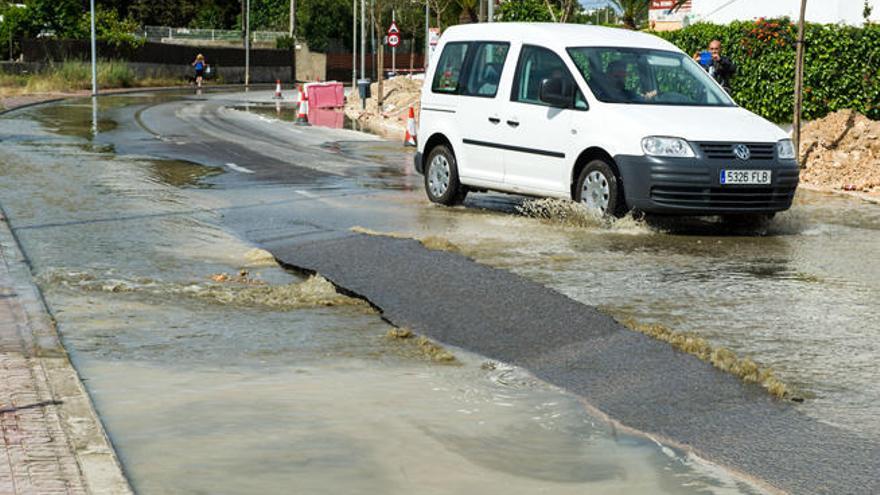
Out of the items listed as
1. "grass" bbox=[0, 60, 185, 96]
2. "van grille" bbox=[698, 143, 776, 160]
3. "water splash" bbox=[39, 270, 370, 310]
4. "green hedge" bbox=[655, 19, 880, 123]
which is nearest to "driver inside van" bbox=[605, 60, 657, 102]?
"van grille" bbox=[698, 143, 776, 160]

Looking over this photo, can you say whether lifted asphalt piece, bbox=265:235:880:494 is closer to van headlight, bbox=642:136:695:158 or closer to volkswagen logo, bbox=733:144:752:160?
van headlight, bbox=642:136:695:158

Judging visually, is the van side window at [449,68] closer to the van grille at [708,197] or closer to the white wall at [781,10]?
the van grille at [708,197]

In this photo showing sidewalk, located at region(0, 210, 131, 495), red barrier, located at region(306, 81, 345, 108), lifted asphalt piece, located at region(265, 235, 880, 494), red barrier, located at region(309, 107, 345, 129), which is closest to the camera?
sidewalk, located at region(0, 210, 131, 495)

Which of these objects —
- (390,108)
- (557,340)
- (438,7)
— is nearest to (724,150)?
(557,340)

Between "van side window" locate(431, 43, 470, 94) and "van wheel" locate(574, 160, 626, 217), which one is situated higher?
"van side window" locate(431, 43, 470, 94)

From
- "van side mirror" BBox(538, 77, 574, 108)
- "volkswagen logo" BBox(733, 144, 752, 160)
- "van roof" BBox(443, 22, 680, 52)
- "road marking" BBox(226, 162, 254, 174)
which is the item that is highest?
"van roof" BBox(443, 22, 680, 52)

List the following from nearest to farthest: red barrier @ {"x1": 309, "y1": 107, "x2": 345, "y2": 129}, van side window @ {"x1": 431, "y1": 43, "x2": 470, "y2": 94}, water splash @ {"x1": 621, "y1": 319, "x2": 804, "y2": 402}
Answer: water splash @ {"x1": 621, "y1": 319, "x2": 804, "y2": 402}
van side window @ {"x1": 431, "y1": 43, "x2": 470, "y2": 94}
red barrier @ {"x1": 309, "y1": 107, "x2": 345, "y2": 129}

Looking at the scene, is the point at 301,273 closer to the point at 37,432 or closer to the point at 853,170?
the point at 37,432

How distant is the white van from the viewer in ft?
43.0

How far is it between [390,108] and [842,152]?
23.6 m

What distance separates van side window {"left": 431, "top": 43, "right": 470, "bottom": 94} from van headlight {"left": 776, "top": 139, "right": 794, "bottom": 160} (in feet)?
12.2

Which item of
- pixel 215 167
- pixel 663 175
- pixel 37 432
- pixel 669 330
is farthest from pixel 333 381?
pixel 215 167

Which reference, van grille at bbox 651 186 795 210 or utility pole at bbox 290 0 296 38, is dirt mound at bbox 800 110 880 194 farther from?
utility pole at bbox 290 0 296 38

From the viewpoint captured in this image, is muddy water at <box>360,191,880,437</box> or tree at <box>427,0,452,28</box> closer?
muddy water at <box>360,191,880,437</box>
